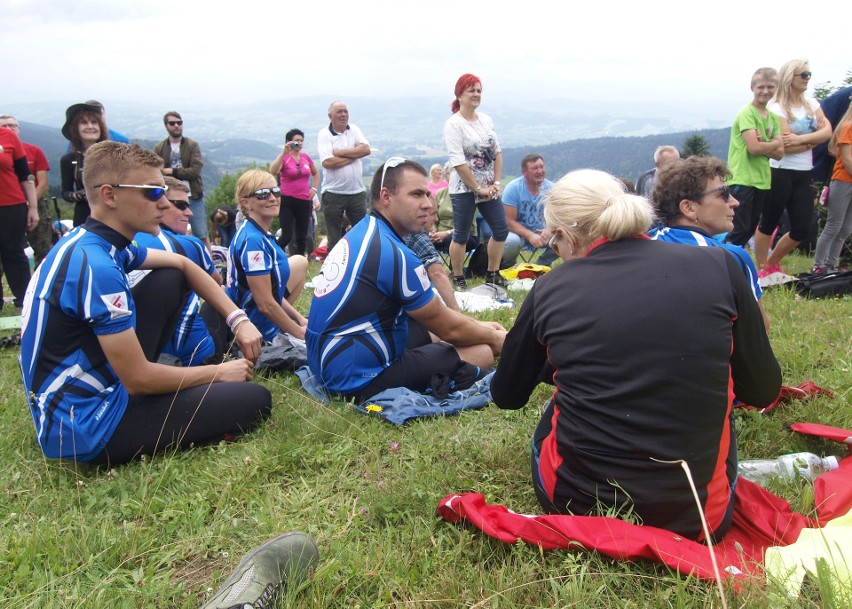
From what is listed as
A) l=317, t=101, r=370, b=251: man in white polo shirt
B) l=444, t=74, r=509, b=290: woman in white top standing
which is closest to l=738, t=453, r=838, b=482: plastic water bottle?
l=444, t=74, r=509, b=290: woman in white top standing

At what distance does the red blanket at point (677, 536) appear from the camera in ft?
6.08

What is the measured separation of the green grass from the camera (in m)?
1.92

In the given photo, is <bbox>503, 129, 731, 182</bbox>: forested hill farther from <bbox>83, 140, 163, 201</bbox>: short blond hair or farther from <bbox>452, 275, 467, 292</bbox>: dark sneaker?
<bbox>83, 140, 163, 201</bbox>: short blond hair

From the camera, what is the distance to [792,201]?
20.3 ft

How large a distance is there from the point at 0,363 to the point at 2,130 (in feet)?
9.64

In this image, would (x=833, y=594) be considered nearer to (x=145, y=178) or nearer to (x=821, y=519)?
(x=821, y=519)

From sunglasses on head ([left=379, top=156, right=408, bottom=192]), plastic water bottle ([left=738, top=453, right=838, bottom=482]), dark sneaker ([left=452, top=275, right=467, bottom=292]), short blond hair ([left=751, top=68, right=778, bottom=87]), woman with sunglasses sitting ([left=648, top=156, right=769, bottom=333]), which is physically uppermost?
short blond hair ([left=751, top=68, right=778, bottom=87])

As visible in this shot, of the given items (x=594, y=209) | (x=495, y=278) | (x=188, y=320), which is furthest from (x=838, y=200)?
(x=188, y=320)

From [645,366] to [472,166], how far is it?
5.38 meters

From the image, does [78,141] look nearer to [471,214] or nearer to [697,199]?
[471,214]

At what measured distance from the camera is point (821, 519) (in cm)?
218

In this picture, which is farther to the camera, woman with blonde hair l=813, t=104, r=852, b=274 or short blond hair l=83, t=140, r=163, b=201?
woman with blonde hair l=813, t=104, r=852, b=274

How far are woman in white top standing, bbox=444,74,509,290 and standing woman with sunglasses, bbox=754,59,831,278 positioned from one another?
9.45ft

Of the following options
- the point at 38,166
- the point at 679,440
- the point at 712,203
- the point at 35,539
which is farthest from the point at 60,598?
the point at 38,166
